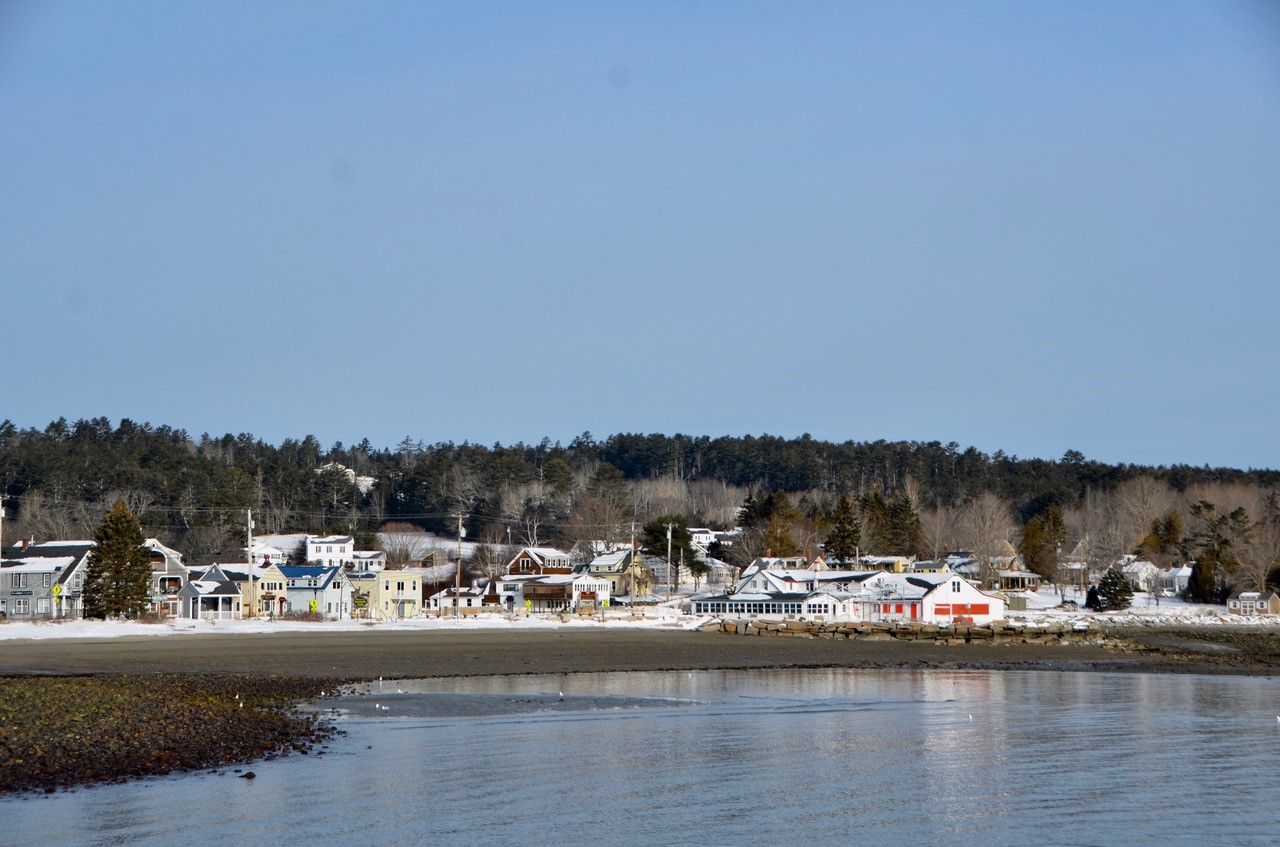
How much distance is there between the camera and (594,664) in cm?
4678

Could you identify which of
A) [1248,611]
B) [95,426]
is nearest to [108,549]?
[1248,611]

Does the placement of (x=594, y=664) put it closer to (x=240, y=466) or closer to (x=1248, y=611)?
(x=1248, y=611)

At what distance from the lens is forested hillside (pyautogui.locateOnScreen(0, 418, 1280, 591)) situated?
12900cm

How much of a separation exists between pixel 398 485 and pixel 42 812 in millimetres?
162538

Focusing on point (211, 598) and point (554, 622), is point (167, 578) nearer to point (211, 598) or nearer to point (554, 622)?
point (211, 598)

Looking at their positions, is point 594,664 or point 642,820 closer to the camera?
point 642,820

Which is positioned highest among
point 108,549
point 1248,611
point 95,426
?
point 95,426

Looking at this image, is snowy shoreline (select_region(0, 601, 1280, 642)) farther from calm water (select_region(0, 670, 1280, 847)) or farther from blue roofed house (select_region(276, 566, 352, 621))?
calm water (select_region(0, 670, 1280, 847))

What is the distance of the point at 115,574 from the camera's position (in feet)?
213

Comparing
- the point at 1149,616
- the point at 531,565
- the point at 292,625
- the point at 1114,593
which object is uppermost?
the point at 531,565

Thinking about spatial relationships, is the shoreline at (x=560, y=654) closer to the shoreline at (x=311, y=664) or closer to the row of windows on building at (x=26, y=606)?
the shoreline at (x=311, y=664)

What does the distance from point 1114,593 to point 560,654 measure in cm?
5507

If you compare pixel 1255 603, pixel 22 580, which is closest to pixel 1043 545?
pixel 1255 603

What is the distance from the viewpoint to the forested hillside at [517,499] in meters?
129
